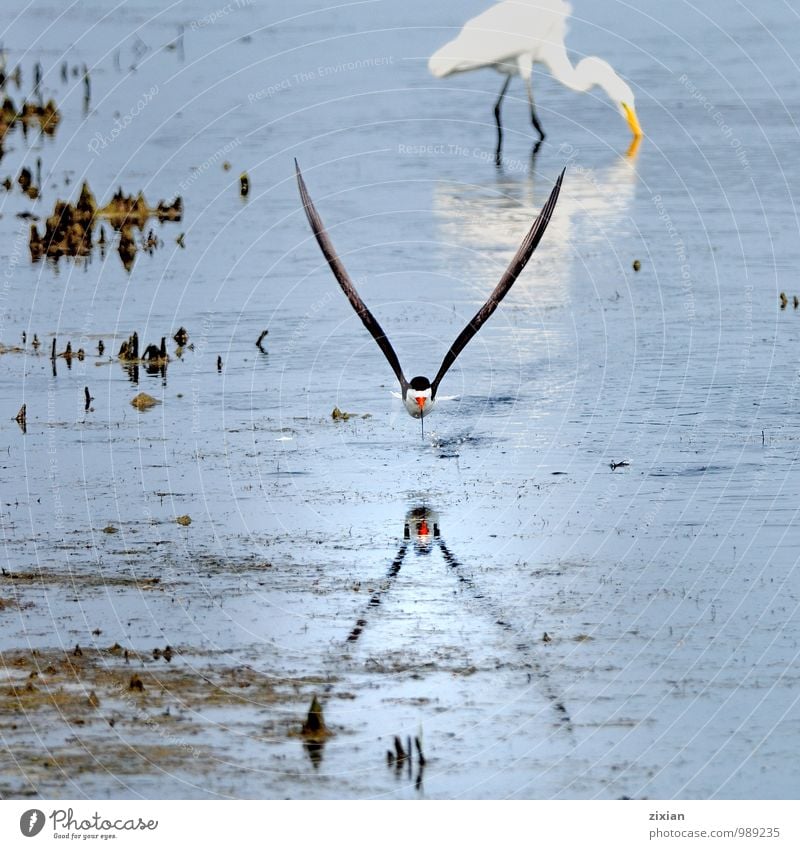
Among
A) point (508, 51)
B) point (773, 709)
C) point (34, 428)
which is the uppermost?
point (508, 51)

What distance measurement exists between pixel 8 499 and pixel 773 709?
21.2ft

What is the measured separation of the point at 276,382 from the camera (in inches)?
707

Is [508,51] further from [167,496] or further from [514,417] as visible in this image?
[167,496]

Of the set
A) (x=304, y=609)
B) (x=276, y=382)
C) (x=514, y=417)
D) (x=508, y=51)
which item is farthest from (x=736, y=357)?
(x=508, y=51)
